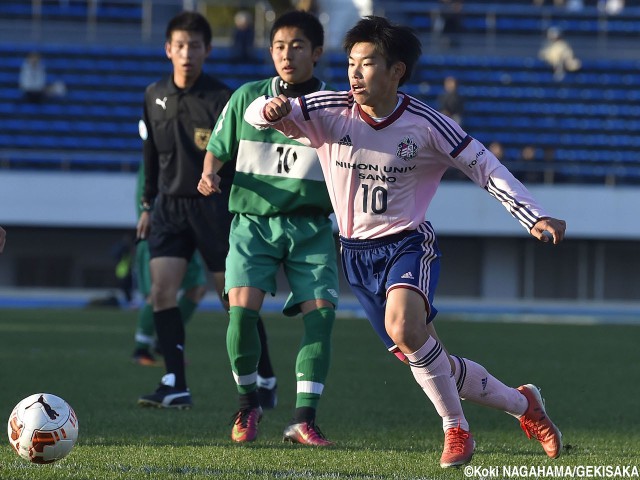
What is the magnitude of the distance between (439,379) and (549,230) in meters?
0.81

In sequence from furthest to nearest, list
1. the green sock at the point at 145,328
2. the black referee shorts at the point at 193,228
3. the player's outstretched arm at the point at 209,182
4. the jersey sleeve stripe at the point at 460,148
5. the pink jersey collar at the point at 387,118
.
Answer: the green sock at the point at 145,328 < the black referee shorts at the point at 193,228 < the player's outstretched arm at the point at 209,182 < the pink jersey collar at the point at 387,118 < the jersey sleeve stripe at the point at 460,148

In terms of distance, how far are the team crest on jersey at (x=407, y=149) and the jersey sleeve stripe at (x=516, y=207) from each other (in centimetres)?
35

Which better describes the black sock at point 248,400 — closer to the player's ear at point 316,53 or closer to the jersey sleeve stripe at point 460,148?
the jersey sleeve stripe at point 460,148

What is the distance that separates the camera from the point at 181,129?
23.6 feet

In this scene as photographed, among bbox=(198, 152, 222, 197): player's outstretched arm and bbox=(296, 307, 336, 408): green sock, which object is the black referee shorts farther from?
bbox=(296, 307, 336, 408): green sock

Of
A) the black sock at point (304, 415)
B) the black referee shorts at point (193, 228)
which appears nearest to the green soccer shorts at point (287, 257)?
the black sock at point (304, 415)

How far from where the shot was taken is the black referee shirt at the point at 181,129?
7.12 m

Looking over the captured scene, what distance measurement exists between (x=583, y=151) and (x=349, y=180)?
68.0 ft

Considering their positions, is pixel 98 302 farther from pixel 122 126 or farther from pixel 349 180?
pixel 349 180

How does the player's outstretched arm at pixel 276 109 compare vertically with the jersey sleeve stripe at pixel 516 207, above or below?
above

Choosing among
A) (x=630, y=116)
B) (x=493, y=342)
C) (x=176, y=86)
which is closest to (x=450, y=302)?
(x=630, y=116)

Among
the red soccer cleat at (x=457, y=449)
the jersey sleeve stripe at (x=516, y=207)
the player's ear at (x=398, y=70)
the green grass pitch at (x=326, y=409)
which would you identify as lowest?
the green grass pitch at (x=326, y=409)

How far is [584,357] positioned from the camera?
1169 centimetres

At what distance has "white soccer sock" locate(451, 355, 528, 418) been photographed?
520cm
